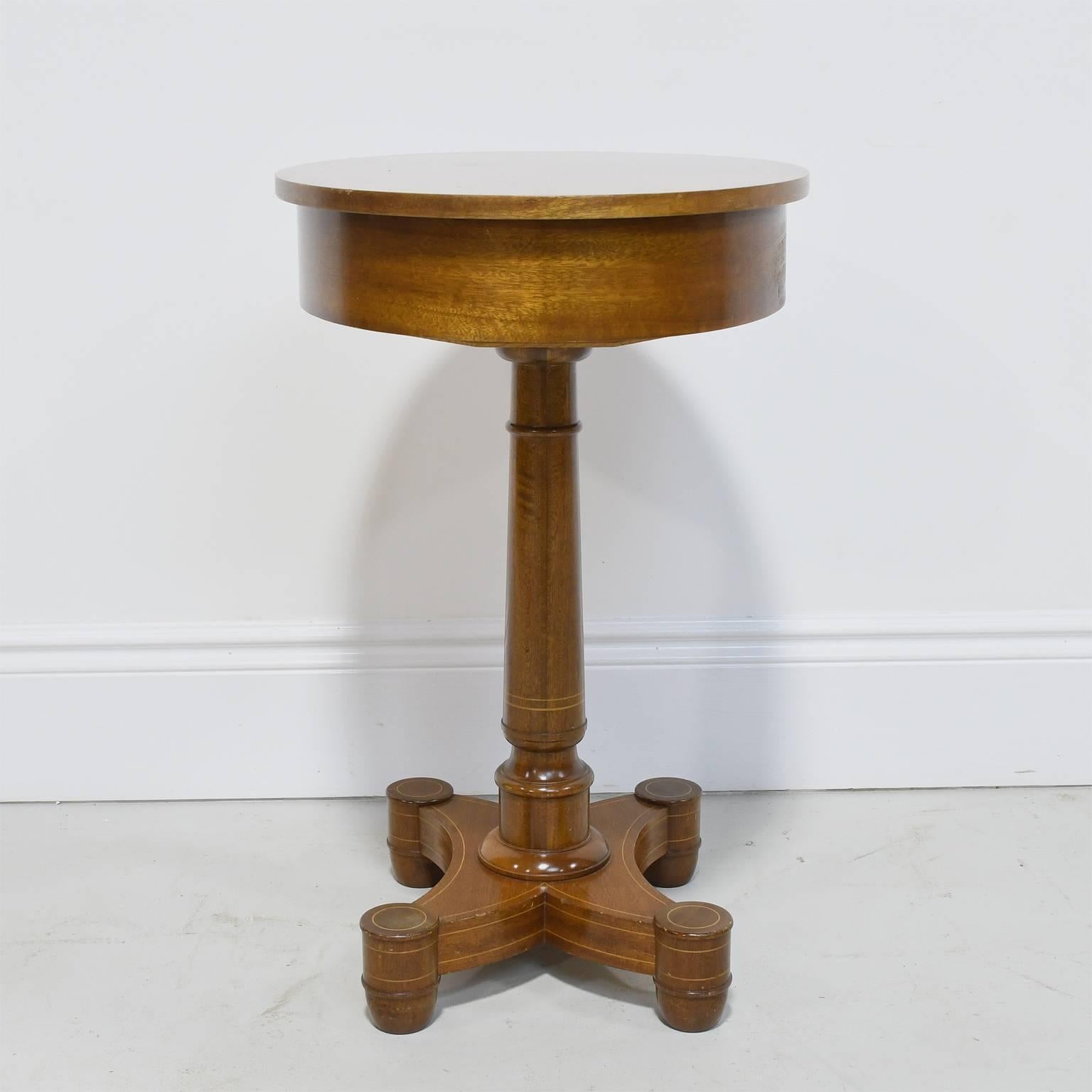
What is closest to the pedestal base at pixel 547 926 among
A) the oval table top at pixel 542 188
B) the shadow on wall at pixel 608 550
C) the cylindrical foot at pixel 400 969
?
the cylindrical foot at pixel 400 969

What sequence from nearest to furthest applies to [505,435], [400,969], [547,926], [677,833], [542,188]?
[542,188]
[400,969]
[547,926]
[677,833]
[505,435]

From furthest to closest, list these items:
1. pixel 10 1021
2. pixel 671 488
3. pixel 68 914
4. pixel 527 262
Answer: pixel 671 488, pixel 68 914, pixel 10 1021, pixel 527 262

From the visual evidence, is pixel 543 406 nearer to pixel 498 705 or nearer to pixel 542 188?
pixel 542 188

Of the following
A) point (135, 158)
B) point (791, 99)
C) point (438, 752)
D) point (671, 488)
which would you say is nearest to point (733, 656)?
point (671, 488)

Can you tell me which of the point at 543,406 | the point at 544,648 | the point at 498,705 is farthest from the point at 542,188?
the point at 498,705

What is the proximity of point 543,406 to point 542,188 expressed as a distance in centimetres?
33

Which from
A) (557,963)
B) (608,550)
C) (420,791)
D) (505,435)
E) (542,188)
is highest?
(542,188)

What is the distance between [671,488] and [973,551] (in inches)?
18.4

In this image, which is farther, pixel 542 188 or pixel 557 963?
pixel 557 963

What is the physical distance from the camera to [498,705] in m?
2.12

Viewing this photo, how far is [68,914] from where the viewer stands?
5.83 ft

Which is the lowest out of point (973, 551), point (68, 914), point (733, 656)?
point (68, 914)

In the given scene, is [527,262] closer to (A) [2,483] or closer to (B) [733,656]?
(B) [733,656]

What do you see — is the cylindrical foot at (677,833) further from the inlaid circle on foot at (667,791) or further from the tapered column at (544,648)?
the tapered column at (544,648)
